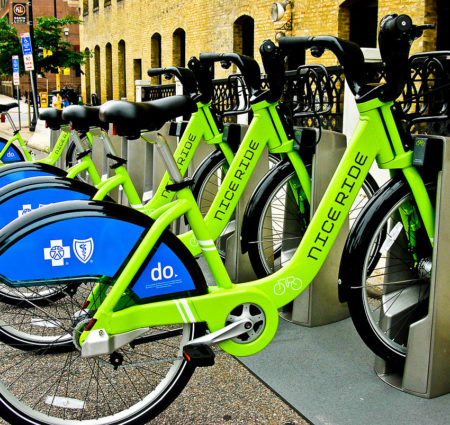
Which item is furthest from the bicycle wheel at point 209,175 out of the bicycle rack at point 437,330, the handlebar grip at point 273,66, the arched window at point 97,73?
the arched window at point 97,73

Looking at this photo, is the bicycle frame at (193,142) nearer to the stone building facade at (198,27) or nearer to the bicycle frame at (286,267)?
the bicycle frame at (286,267)

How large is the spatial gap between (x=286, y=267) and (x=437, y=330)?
0.74 m

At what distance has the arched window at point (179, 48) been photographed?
850 inches

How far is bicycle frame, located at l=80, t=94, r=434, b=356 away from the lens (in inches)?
101

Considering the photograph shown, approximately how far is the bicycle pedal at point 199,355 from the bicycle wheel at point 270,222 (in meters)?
1.39

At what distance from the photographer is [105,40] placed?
29.8 metres

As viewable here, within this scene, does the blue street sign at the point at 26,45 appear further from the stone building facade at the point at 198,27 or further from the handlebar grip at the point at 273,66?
the handlebar grip at the point at 273,66

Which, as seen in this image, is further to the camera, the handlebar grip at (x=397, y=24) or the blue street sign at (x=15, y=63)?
the blue street sign at (x=15, y=63)

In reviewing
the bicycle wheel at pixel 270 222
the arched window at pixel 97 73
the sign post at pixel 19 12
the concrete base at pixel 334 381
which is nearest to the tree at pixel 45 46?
the sign post at pixel 19 12

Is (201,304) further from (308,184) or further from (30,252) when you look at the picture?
(308,184)

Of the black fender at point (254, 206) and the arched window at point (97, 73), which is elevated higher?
the arched window at point (97, 73)

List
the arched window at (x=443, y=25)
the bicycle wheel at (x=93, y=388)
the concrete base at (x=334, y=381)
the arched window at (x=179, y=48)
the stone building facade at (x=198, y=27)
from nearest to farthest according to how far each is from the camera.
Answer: the bicycle wheel at (x=93, y=388)
the concrete base at (x=334, y=381)
the arched window at (x=443, y=25)
the stone building facade at (x=198, y=27)
the arched window at (x=179, y=48)

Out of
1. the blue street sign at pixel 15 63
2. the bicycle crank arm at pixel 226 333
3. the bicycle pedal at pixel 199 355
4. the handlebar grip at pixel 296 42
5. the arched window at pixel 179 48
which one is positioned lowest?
the bicycle pedal at pixel 199 355

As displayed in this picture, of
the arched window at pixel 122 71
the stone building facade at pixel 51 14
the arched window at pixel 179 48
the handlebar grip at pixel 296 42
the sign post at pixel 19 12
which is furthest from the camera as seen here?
the stone building facade at pixel 51 14
